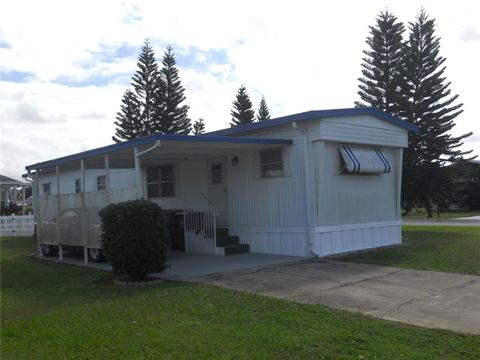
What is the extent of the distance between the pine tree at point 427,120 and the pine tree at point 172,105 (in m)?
13.6

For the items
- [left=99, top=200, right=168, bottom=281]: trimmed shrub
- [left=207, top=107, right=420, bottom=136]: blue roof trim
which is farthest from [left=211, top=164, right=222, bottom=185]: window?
[left=99, top=200, right=168, bottom=281]: trimmed shrub

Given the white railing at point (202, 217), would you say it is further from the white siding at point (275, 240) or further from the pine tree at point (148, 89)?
the pine tree at point (148, 89)

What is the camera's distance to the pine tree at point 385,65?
31.2 metres

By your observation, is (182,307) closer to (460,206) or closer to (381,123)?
(381,123)

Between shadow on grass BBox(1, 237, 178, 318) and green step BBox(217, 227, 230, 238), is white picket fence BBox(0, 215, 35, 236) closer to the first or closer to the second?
shadow on grass BBox(1, 237, 178, 318)

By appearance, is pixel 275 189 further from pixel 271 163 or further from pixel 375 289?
pixel 375 289

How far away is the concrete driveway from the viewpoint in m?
6.52

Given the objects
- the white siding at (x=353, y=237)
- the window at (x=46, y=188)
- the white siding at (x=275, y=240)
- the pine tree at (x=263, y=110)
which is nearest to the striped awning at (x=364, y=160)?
the white siding at (x=353, y=237)

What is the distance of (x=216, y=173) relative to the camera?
14.9 meters

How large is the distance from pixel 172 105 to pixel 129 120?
2890mm

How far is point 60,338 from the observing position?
5844 mm

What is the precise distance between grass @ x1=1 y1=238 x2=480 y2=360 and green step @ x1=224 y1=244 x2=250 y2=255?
471 cm

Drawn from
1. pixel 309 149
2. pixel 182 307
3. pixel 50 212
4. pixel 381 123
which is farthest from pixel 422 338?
pixel 50 212

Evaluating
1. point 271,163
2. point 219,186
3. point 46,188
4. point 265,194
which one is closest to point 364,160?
point 271,163
